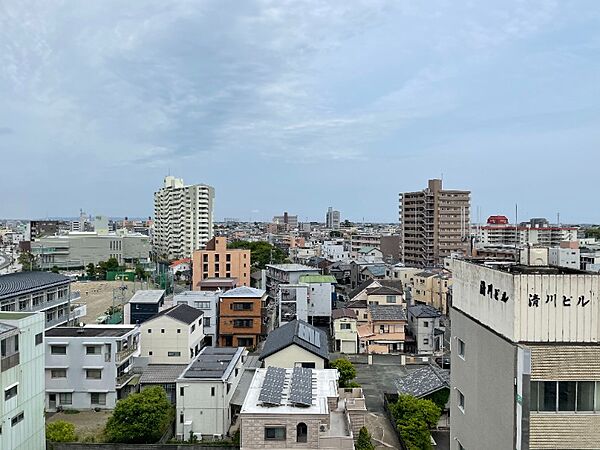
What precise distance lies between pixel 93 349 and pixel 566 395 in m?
17.9

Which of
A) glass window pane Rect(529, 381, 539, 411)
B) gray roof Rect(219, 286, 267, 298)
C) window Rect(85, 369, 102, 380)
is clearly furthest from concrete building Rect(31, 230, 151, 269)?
glass window pane Rect(529, 381, 539, 411)

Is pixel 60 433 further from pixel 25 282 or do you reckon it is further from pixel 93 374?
pixel 25 282

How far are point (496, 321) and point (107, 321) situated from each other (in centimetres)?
2885

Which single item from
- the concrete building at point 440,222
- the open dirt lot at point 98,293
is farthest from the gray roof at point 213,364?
the concrete building at point 440,222

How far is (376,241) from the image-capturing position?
82.1 m

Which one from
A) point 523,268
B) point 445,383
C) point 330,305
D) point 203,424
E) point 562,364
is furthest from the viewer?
point 330,305

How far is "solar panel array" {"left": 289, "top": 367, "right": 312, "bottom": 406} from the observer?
13.1 meters

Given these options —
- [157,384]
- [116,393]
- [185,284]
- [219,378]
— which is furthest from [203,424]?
[185,284]

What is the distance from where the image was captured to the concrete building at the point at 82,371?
19859mm

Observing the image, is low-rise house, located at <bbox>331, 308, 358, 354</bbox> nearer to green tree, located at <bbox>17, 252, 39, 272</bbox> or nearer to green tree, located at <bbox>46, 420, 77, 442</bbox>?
green tree, located at <bbox>46, 420, 77, 442</bbox>

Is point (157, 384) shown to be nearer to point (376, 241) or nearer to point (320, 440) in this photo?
point (320, 440)

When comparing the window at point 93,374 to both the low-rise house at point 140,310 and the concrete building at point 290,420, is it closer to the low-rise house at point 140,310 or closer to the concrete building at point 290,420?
the concrete building at point 290,420

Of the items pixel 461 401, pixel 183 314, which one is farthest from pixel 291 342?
pixel 461 401

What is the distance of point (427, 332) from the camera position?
29.9 metres
